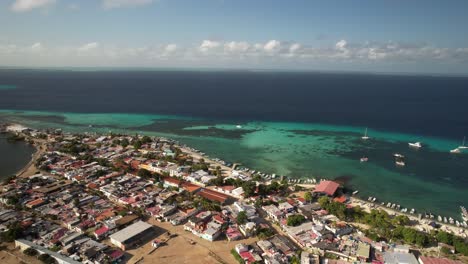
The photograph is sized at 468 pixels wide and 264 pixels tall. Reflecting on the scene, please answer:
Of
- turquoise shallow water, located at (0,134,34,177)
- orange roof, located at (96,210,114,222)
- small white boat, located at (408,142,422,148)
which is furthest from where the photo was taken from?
small white boat, located at (408,142,422,148)

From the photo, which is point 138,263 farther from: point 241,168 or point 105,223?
point 241,168

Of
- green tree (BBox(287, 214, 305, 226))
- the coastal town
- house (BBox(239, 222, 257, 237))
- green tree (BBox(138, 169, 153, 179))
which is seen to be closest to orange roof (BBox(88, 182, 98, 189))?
the coastal town

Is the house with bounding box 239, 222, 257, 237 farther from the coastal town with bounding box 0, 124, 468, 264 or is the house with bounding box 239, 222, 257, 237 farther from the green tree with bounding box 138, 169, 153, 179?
the green tree with bounding box 138, 169, 153, 179

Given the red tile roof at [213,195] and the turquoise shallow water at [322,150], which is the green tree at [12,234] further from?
the turquoise shallow water at [322,150]

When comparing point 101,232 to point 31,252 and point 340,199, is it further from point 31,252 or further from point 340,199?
point 340,199

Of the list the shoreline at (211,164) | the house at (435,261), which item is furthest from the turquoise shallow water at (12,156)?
the house at (435,261)

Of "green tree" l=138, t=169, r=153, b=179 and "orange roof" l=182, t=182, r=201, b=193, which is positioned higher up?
"green tree" l=138, t=169, r=153, b=179
